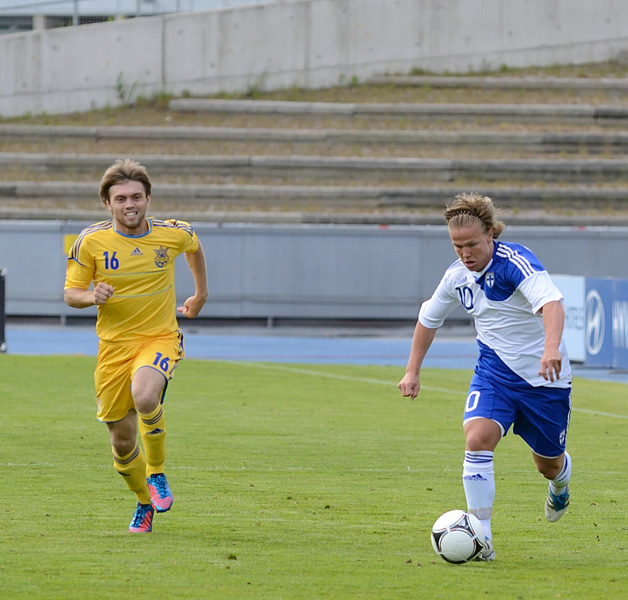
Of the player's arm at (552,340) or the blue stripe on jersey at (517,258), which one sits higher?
the blue stripe on jersey at (517,258)

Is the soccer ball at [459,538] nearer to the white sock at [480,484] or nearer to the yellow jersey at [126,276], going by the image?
the white sock at [480,484]

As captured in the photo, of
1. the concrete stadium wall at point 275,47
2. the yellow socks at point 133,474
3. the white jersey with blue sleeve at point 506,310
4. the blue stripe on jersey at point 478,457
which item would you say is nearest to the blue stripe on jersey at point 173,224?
the yellow socks at point 133,474

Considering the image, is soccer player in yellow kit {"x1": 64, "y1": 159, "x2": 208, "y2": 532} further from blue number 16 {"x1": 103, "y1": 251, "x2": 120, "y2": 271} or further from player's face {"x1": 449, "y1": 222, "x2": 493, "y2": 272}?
player's face {"x1": 449, "y1": 222, "x2": 493, "y2": 272}

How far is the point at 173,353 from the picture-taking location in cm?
654

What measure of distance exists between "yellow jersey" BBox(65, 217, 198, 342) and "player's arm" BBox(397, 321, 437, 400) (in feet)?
4.87

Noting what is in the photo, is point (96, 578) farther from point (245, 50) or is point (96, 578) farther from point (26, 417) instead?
point (245, 50)

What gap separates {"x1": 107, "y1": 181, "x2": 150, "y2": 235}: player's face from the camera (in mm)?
6387

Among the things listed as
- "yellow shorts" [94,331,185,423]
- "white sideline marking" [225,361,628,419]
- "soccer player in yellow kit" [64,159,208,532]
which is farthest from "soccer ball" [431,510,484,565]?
"white sideline marking" [225,361,628,419]

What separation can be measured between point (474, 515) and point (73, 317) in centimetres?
2131

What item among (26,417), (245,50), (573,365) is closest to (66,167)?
(245,50)

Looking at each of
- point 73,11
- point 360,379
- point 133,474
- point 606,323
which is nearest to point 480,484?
point 133,474

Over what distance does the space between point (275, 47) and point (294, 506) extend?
28841 millimetres

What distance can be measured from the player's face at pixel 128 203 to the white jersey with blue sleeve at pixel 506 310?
70.9 inches

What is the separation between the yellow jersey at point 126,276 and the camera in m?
6.48
